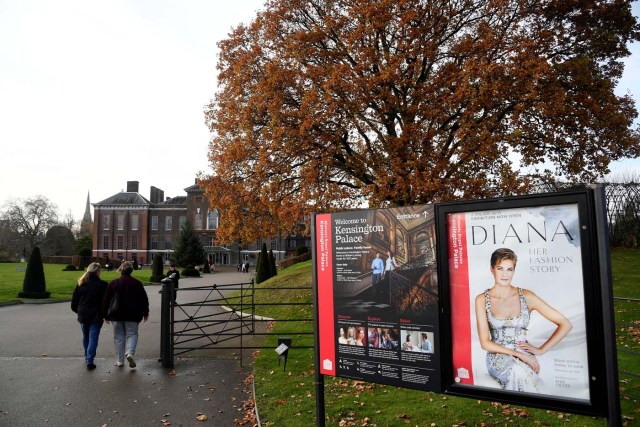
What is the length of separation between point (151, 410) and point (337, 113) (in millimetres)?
11135

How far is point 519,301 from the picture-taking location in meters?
3.71

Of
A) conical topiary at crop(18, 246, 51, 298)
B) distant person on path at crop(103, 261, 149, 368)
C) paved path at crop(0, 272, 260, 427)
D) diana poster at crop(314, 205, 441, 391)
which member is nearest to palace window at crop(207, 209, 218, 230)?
conical topiary at crop(18, 246, 51, 298)

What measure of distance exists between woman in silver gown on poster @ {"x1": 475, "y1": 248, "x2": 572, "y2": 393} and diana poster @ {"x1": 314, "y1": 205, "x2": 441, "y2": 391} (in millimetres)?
456

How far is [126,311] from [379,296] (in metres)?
6.07

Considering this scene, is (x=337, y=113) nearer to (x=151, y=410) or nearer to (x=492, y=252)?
(x=151, y=410)

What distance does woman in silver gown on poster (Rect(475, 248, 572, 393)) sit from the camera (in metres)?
3.62

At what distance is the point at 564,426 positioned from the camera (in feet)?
17.4

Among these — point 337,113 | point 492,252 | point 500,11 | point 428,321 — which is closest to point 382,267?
point 428,321

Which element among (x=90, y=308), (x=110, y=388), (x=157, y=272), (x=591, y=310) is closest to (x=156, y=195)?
(x=157, y=272)

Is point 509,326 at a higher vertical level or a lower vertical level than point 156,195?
lower

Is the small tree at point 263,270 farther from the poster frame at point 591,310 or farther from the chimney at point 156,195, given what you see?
the chimney at point 156,195

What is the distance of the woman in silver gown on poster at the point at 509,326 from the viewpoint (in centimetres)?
362

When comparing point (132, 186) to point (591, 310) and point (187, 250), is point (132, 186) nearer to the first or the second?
point (187, 250)

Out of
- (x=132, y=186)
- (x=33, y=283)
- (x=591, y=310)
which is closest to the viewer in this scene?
→ (x=591, y=310)
